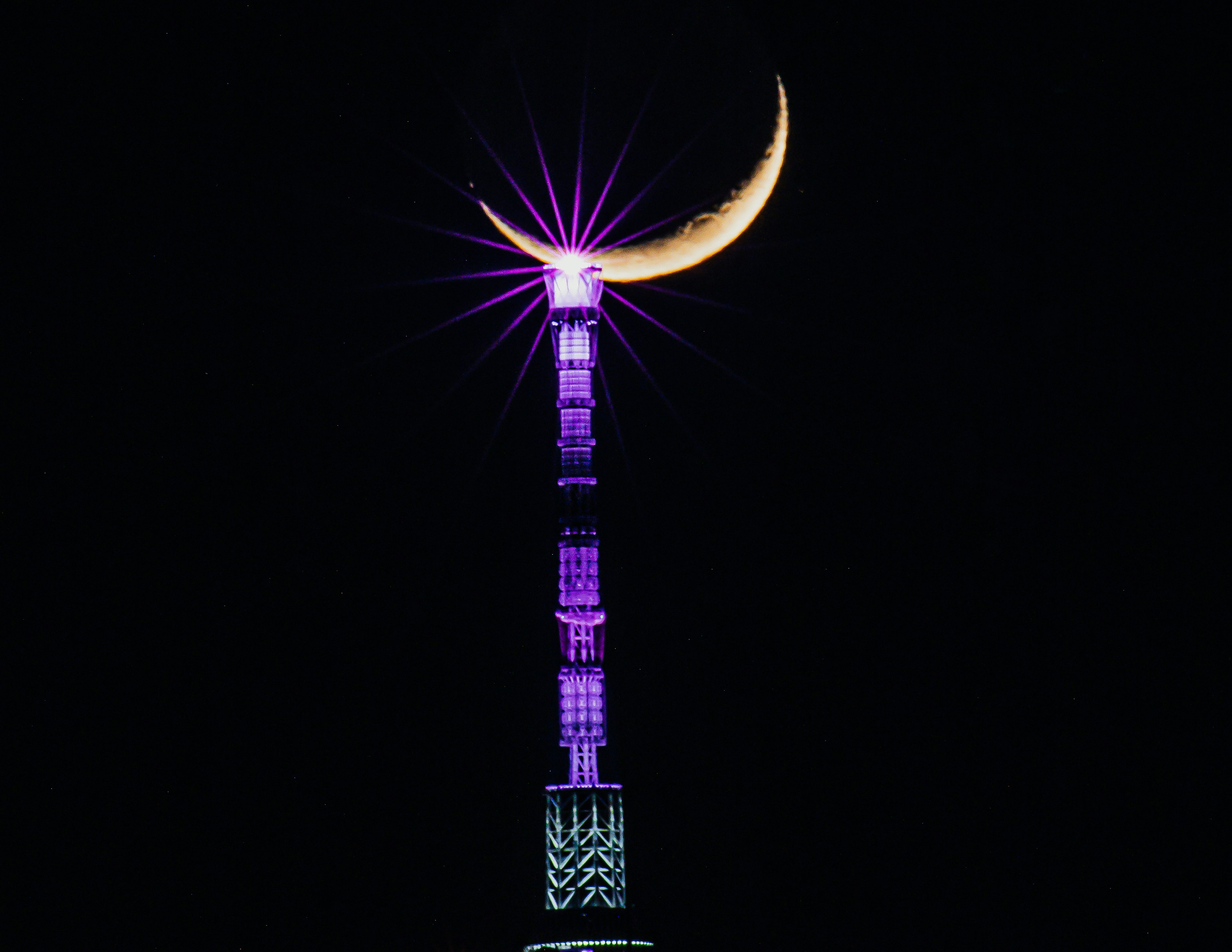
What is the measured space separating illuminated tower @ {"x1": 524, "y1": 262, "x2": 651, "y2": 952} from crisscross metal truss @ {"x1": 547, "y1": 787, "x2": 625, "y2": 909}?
0.02m

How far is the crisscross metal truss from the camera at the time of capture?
45.4m

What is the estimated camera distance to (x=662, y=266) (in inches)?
1949

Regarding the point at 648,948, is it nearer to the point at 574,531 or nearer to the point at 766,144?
the point at 574,531

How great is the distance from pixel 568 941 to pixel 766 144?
74.2 feet

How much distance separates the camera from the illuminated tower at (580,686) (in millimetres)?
45031

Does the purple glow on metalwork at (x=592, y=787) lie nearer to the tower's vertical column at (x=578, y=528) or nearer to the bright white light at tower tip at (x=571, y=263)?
the tower's vertical column at (x=578, y=528)

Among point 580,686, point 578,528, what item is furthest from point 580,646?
point 578,528

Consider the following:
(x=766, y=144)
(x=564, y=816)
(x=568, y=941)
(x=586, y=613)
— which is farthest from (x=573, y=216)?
(x=568, y=941)

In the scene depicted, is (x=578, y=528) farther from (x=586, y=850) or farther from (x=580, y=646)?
(x=586, y=850)

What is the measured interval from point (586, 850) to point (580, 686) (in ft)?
14.5

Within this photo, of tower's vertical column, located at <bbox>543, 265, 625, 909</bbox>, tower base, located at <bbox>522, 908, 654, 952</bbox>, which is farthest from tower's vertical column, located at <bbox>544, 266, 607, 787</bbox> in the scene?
tower base, located at <bbox>522, 908, 654, 952</bbox>

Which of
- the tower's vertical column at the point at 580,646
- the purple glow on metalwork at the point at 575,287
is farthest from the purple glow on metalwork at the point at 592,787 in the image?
the purple glow on metalwork at the point at 575,287

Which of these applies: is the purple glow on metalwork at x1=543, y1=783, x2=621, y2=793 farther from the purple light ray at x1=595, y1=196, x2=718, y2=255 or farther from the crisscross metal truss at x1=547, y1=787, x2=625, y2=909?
the purple light ray at x1=595, y1=196, x2=718, y2=255

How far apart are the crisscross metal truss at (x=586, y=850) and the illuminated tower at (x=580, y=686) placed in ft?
0.06
